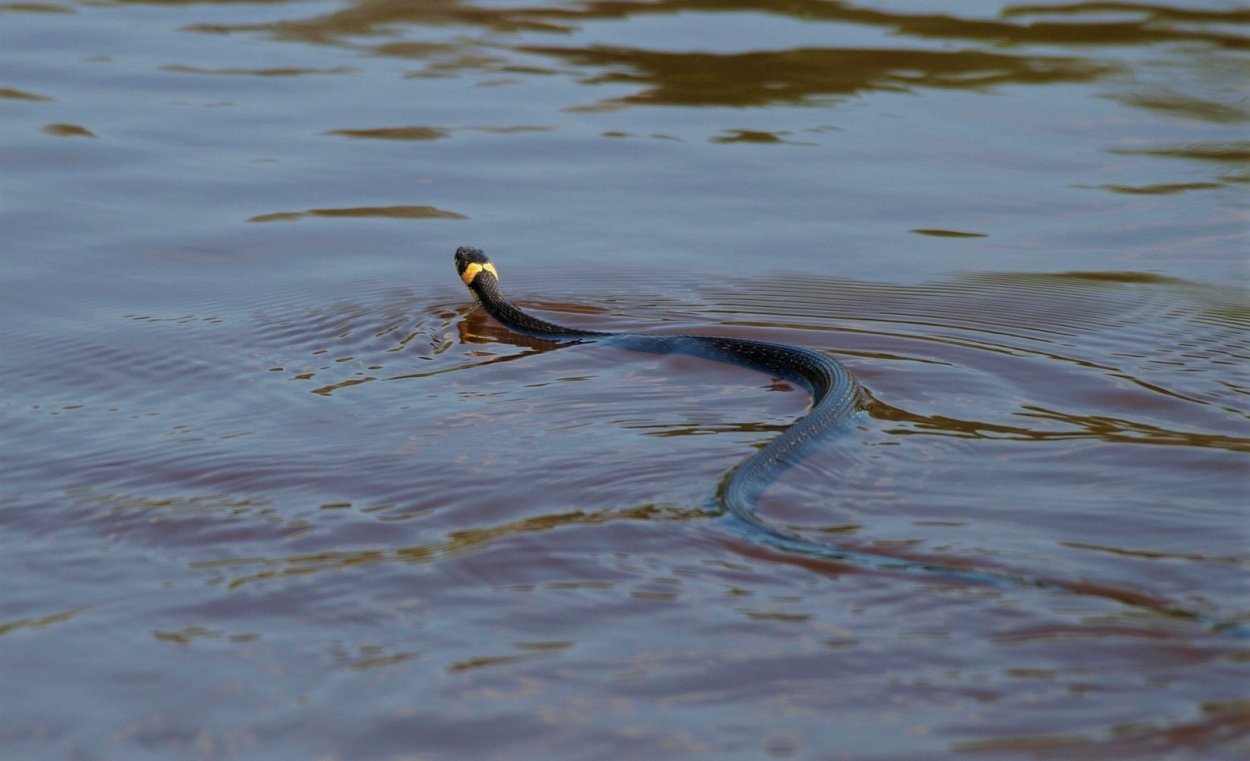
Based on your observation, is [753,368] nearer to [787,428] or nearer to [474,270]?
[787,428]

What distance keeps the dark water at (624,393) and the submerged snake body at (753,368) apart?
9 cm

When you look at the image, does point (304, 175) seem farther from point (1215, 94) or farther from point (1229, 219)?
point (1215, 94)

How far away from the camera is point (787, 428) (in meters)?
4.77

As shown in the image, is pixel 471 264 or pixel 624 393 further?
pixel 471 264

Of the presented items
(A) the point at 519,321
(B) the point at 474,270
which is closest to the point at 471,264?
(B) the point at 474,270

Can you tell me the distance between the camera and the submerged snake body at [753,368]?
4117 mm

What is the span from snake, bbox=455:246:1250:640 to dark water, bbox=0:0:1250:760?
0.14ft

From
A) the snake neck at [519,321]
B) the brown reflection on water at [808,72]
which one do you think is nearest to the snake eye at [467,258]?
the snake neck at [519,321]

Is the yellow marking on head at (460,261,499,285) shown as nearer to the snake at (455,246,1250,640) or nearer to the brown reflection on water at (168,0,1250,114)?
the snake at (455,246,1250,640)

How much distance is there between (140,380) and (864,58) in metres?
5.89

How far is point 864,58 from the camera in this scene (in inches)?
378

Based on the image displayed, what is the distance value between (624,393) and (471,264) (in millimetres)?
1601

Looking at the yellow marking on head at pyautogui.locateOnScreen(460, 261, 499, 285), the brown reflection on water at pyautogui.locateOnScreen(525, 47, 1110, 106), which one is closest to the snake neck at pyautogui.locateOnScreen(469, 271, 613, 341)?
the yellow marking on head at pyautogui.locateOnScreen(460, 261, 499, 285)

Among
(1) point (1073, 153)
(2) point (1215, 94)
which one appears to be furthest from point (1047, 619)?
(2) point (1215, 94)
